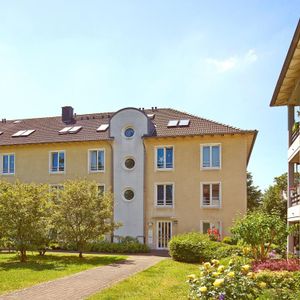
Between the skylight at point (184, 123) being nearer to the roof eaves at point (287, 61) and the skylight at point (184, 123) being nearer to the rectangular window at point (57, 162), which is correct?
the rectangular window at point (57, 162)

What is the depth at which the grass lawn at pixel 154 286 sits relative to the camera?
12.2m

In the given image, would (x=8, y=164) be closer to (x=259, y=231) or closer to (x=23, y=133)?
(x=23, y=133)

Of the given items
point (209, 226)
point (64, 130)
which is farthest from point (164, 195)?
point (64, 130)

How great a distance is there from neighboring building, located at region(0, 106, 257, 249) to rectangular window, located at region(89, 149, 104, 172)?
2 cm

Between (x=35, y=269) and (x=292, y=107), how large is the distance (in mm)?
14103

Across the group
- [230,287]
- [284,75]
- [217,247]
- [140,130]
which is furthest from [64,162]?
[230,287]

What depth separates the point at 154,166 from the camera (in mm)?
31250

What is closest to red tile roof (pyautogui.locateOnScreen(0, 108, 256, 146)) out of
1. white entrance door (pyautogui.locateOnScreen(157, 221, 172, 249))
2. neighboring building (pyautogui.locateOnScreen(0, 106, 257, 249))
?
neighboring building (pyautogui.locateOnScreen(0, 106, 257, 249))

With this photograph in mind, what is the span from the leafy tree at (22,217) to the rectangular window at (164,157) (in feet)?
38.0

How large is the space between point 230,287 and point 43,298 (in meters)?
6.01

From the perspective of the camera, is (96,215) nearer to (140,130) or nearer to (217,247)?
(217,247)

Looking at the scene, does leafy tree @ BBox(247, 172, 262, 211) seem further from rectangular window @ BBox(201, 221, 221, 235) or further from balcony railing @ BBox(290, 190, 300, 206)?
balcony railing @ BBox(290, 190, 300, 206)

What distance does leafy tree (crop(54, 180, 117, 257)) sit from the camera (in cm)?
2272

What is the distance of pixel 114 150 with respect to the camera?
1258 inches
